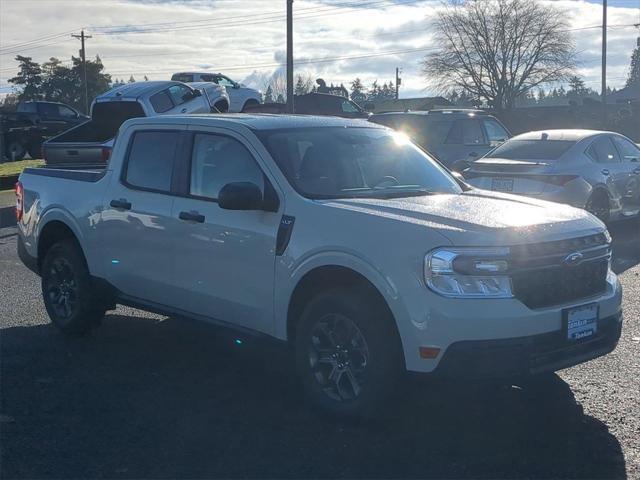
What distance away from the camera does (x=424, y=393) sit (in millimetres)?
5852

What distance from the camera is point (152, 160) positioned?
266 inches

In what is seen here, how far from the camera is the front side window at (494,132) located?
54.9 feet

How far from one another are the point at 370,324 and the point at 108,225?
112 inches

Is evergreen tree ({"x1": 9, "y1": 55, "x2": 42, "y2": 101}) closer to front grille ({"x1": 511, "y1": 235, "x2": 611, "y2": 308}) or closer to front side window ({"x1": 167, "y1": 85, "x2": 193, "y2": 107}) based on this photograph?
front side window ({"x1": 167, "y1": 85, "x2": 193, "y2": 107})

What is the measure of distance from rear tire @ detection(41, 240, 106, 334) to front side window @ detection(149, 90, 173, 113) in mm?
9909

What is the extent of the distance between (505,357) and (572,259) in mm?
796

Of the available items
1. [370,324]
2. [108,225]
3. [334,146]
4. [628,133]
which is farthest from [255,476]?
[628,133]

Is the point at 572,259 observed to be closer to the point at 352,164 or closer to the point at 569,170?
the point at 352,164

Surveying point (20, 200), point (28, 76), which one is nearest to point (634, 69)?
point (28, 76)

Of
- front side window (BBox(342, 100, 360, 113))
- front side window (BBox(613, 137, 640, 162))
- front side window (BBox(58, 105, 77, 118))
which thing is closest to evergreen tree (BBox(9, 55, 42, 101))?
front side window (BBox(58, 105, 77, 118))

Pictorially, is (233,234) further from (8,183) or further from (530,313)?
(8,183)

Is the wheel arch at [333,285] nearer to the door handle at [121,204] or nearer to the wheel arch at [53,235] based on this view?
the door handle at [121,204]

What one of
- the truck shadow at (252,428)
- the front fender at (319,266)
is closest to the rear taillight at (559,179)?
the truck shadow at (252,428)

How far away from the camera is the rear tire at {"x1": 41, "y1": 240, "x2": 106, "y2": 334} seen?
7234 mm
